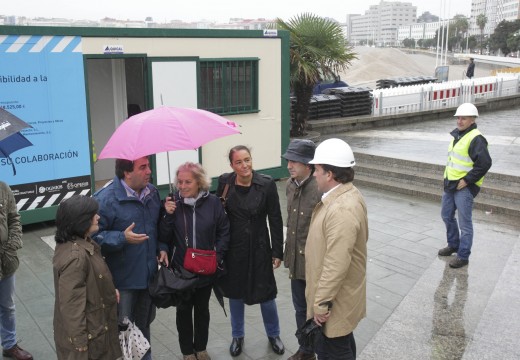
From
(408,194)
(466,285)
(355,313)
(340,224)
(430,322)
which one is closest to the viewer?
(340,224)

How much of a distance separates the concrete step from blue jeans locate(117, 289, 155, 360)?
22.0 ft

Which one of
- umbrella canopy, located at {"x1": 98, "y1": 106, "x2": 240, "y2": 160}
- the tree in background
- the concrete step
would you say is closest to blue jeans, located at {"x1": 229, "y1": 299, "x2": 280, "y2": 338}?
umbrella canopy, located at {"x1": 98, "y1": 106, "x2": 240, "y2": 160}

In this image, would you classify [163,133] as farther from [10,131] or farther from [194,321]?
[194,321]

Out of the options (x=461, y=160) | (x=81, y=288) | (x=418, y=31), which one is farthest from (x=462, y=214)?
(x=418, y=31)

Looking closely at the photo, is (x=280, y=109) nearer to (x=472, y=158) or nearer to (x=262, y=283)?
(x=472, y=158)

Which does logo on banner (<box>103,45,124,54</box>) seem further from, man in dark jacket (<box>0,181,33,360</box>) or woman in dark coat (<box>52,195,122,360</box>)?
woman in dark coat (<box>52,195,122,360</box>)

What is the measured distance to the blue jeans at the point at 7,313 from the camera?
396cm

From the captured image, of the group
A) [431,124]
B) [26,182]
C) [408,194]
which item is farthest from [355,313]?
[431,124]

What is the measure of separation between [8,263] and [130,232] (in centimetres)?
115

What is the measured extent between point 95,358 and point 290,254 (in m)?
1.64

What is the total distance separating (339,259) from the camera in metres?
2.97

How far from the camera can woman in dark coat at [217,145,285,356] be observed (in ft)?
12.9

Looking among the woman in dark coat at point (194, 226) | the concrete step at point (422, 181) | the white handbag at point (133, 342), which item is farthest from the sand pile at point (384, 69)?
the white handbag at point (133, 342)

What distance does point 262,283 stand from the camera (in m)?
4.04
